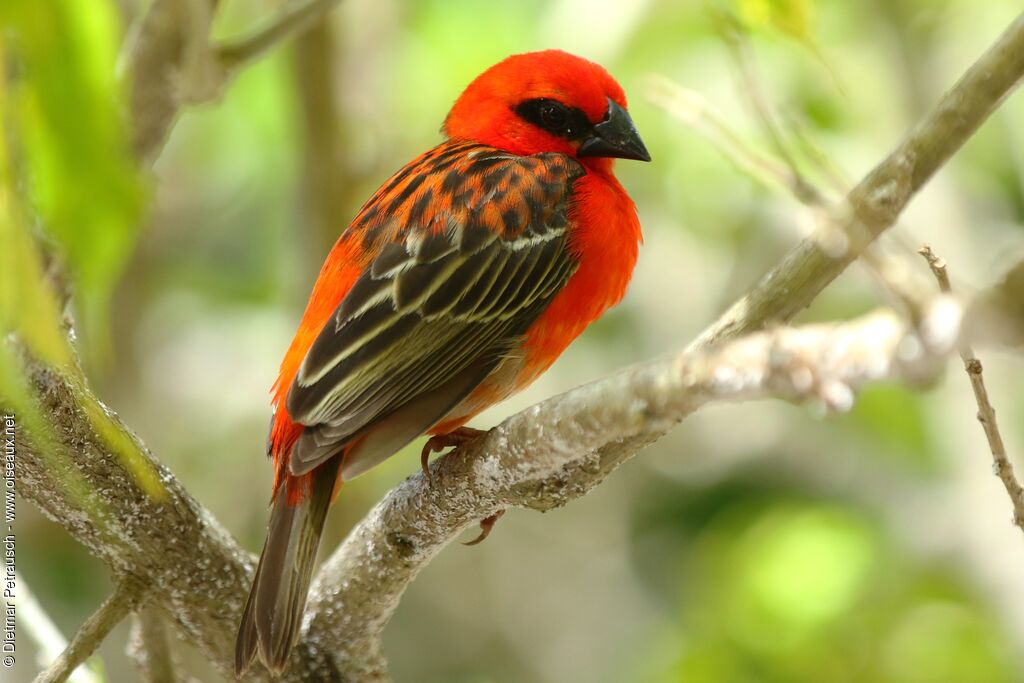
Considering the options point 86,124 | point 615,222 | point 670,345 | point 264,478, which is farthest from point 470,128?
point 86,124

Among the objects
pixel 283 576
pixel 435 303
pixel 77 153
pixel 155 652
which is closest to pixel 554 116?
pixel 435 303

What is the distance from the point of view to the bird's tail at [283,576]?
2.69 m

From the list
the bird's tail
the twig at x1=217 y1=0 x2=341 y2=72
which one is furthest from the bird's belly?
the twig at x1=217 y1=0 x2=341 y2=72

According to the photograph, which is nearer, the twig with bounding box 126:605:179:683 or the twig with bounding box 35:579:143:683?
the twig with bounding box 35:579:143:683

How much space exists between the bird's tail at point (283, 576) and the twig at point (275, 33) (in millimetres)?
1368

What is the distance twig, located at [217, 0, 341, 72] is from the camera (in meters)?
3.64

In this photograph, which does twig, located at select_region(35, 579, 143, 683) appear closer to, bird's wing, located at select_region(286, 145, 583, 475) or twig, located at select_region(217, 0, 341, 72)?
bird's wing, located at select_region(286, 145, 583, 475)

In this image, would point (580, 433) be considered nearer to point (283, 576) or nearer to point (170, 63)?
point (283, 576)

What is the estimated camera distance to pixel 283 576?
2.78m

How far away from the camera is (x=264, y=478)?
5633mm

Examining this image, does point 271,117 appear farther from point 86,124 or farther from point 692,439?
point 86,124

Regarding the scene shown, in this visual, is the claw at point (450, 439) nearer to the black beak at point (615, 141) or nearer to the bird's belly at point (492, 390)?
the bird's belly at point (492, 390)

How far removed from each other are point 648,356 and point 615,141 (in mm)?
1948

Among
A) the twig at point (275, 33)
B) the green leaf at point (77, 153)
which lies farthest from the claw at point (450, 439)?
the green leaf at point (77, 153)
